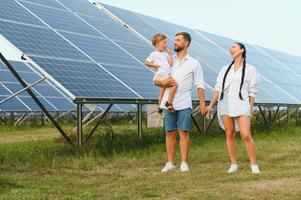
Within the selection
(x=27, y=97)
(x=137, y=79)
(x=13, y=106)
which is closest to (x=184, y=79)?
(x=137, y=79)

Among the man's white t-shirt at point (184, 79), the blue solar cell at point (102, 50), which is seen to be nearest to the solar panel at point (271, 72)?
the blue solar cell at point (102, 50)

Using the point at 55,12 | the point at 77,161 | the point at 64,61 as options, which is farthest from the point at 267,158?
the point at 55,12

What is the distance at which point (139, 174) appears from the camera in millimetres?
6602

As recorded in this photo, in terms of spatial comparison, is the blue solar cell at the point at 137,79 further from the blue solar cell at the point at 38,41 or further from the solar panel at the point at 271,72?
the solar panel at the point at 271,72

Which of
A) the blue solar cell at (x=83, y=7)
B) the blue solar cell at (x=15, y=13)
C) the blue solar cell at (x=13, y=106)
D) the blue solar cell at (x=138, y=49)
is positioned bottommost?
the blue solar cell at (x=13, y=106)

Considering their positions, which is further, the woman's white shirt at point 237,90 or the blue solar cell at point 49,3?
the blue solar cell at point 49,3

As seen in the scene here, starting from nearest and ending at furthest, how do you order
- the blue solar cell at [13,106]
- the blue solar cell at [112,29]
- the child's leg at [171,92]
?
the child's leg at [171,92]
the blue solar cell at [112,29]
the blue solar cell at [13,106]

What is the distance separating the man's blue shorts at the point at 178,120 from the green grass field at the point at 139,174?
526 mm

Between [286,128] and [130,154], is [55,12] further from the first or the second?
[286,128]

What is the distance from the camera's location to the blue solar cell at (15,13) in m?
9.74

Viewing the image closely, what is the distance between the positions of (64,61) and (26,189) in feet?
14.4

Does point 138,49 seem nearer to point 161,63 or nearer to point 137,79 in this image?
point 137,79

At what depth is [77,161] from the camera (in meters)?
7.76

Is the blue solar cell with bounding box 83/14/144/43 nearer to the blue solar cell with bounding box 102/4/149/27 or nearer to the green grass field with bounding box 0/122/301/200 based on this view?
the blue solar cell with bounding box 102/4/149/27
